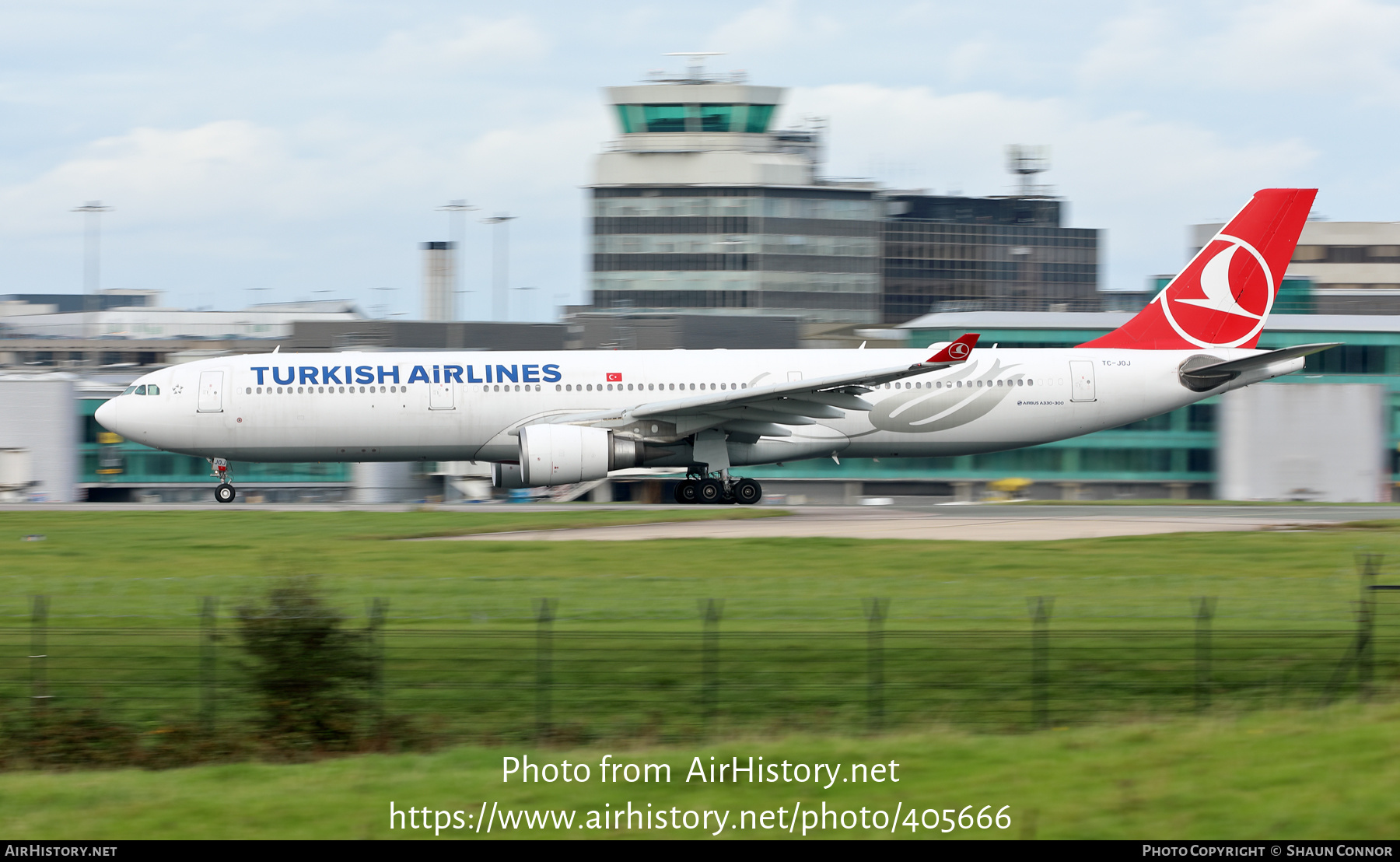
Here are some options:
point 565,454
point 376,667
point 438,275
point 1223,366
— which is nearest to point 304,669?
point 376,667

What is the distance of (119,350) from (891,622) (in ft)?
344

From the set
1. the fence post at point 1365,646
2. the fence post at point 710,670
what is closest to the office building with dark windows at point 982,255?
the fence post at point 1365,646

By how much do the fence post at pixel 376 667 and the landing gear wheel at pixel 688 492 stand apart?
18285 millimetres

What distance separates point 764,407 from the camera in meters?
30.3

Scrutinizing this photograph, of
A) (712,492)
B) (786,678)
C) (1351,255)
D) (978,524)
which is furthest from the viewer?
(1351,255)

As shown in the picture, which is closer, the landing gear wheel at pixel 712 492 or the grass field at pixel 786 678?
the grass field at pixel 786 678

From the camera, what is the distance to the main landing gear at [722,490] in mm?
31938

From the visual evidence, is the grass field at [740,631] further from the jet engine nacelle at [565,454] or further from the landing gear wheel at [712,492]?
the landing gear wheel at [712,492]

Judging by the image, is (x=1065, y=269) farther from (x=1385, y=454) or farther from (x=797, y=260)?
(x=1385, y=454)

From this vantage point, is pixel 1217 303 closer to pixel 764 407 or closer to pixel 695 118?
pixel 764 407

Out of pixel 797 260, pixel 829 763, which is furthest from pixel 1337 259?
pixel 829 763

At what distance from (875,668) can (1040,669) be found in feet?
5.33

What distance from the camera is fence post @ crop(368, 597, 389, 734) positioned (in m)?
12.8

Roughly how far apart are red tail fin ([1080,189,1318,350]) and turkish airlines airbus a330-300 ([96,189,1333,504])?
29.5 inches
